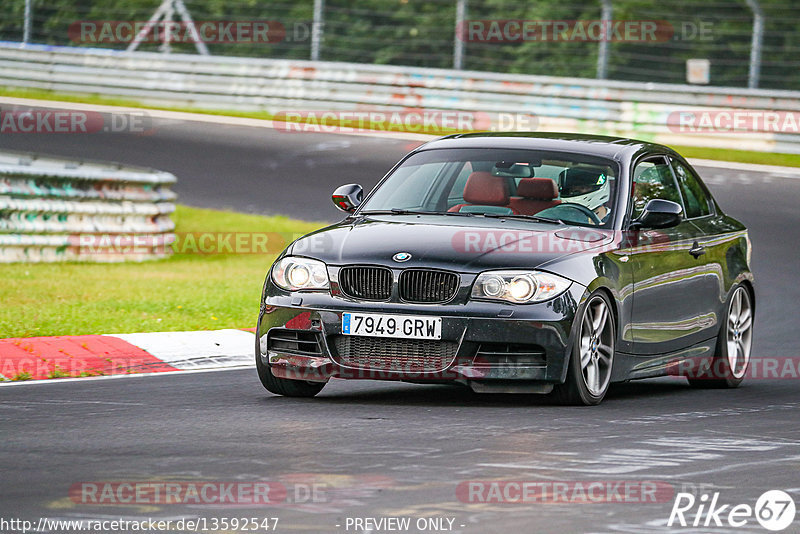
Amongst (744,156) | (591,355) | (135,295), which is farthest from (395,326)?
(744,156)

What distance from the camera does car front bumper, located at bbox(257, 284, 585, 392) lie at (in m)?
8.59

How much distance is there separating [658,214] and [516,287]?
1421 millimetres

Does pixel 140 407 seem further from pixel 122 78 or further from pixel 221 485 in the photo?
pixel 122 78

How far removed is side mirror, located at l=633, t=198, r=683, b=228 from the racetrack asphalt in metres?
1.06

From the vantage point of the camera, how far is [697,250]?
10.3 metres

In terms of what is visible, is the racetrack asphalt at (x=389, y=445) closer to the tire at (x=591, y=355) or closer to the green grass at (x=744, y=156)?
the tire at (x=591, y=355)

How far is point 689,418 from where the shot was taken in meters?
8.84

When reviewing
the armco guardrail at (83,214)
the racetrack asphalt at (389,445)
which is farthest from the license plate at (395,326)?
the armco guardrail at (83,214)

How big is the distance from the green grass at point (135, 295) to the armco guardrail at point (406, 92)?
24.1 ft

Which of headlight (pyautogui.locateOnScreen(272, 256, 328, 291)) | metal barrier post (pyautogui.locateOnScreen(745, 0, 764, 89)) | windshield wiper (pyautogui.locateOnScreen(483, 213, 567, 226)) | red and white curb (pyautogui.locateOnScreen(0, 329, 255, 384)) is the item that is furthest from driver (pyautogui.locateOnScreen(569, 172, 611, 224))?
metal barrier post (pyautogui.locateOnScreen(745, 0, 764, 89))

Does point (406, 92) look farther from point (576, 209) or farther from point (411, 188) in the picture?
point (576, 209)

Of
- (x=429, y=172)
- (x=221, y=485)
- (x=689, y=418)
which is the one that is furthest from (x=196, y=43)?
(x=221, y=485)

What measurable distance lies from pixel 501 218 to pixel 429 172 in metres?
0.90

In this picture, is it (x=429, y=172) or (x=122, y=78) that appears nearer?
(x=429, y=172)
